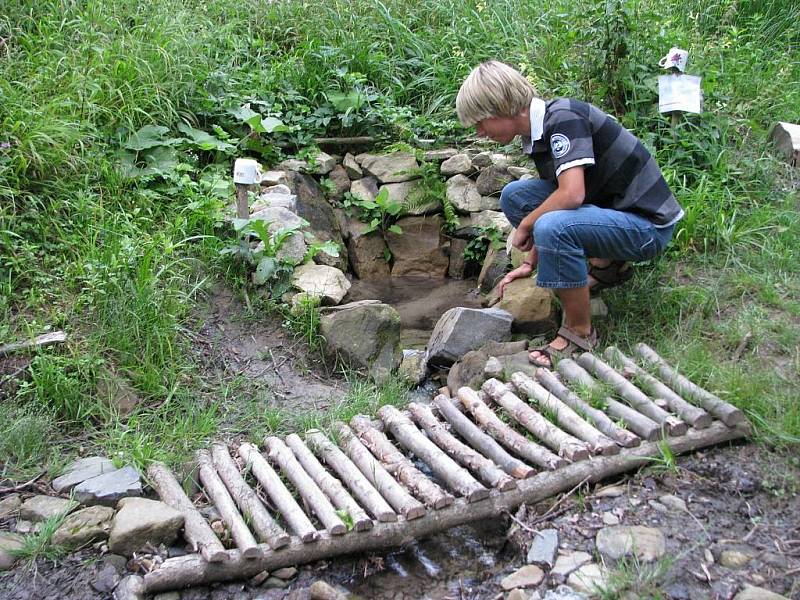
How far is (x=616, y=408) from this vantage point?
3461mm

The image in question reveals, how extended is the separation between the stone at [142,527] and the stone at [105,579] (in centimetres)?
9

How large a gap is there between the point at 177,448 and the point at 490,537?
150 centimetres

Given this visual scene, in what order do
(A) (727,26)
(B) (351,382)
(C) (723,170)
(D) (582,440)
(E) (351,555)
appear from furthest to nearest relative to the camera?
(A) (727,26), (C) (723,170), (B) (351,382), (D) (582,440), (E) (351,555)

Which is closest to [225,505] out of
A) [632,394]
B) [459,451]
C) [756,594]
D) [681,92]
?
[459,451]

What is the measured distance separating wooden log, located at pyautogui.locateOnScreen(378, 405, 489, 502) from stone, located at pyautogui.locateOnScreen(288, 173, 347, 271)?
2.08 metres

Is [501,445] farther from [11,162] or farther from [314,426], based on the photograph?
[11,162]

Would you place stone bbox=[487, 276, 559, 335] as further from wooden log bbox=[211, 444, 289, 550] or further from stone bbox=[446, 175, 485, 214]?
wooden log bbox=[211, 444, 289, 550]

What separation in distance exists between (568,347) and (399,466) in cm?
122

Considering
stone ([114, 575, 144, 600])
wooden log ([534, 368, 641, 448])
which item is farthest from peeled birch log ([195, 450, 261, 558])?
wooden log ([534, 368, 641, 448])

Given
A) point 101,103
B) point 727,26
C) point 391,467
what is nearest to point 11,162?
point 101,103

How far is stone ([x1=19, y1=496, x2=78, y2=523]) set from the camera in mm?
3096

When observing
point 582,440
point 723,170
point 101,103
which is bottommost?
point 582,440

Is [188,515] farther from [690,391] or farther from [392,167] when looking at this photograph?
[392,167]

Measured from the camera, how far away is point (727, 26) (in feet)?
20.0
